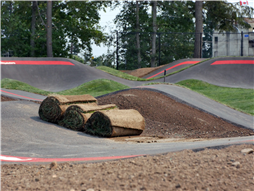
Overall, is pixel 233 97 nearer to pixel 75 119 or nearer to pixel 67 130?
pixel 75 119

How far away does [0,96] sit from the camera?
13570 millimetres

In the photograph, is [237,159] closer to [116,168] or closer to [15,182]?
[116,168]

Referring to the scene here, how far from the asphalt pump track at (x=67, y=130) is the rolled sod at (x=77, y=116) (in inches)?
10.7

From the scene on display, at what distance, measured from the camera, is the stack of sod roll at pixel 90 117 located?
A: 7602 millimetres

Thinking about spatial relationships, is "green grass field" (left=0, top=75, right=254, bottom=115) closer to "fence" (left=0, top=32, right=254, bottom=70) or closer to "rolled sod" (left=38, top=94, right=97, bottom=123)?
"rolled sod" (left=38, top=94, right=97, bottom=123)

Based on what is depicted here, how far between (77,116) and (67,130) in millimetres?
474

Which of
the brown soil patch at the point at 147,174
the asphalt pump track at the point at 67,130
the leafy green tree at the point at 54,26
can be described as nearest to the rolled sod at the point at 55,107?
the asphalt pump track at the point at 67,130

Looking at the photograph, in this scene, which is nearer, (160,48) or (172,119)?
(172,119)

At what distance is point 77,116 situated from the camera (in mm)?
8227

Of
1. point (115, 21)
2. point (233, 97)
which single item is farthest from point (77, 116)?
point (115, 21)

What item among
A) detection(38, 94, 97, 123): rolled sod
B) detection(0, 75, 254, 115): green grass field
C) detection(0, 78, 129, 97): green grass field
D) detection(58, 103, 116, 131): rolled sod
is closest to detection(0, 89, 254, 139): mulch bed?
detection(58, 103, 116, 131): rolled sod

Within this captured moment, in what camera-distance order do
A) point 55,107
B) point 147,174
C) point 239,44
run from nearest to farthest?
point 147,174 < point 55,107 < point 239,44

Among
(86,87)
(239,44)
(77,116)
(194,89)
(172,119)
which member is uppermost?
(239,44)

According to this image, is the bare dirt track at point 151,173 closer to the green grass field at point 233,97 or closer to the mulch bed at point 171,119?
the mulch bed at point 171,119
